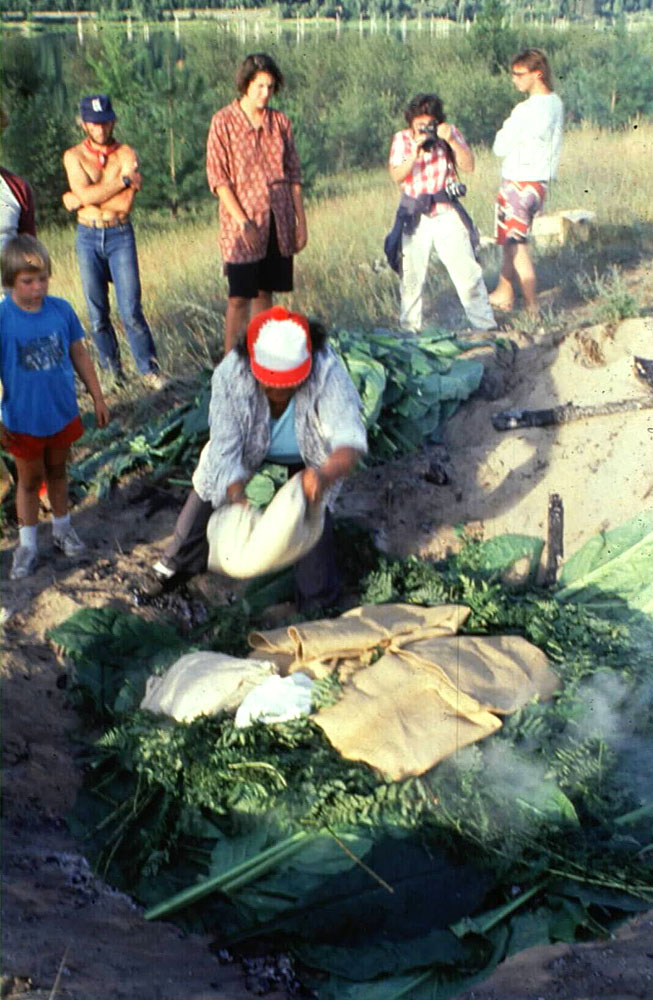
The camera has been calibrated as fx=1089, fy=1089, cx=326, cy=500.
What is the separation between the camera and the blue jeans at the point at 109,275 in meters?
6.70

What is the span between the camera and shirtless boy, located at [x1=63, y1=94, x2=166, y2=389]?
6570 mm

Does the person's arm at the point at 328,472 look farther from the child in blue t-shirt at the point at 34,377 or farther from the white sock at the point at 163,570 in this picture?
the child in blue t-shirt at the point at 34,377

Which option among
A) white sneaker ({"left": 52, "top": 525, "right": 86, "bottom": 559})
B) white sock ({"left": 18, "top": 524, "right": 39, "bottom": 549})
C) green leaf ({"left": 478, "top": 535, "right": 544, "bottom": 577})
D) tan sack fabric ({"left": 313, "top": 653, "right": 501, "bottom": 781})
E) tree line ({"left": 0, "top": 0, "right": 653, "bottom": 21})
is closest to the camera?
tan sack fabric ({"left": 313, "top": 653, "right": 501, "bottom": 781})

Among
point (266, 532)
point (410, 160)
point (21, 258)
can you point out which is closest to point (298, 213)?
point (410, 160)

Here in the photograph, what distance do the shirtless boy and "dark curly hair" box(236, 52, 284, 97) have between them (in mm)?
811

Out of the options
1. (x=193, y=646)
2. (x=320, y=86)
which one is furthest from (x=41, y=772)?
(x=320, y=86)

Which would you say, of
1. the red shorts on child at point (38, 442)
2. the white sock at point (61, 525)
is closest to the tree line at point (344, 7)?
the red shorts on child at point (38, 442)

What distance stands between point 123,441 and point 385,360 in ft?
5.32

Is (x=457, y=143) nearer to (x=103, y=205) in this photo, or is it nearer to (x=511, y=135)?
(x=511, y=135)

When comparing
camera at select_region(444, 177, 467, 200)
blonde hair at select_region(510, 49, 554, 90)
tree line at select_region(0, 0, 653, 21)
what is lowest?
camera at select_region(444, 177, 467, 200)

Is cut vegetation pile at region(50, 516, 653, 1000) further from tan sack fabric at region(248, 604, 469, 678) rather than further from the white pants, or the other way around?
the white pants

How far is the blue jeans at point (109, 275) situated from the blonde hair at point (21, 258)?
6.10 ft

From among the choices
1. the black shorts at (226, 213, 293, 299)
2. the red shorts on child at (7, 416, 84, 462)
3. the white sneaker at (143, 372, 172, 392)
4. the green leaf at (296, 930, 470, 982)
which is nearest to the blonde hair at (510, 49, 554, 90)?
the black shorts at (226, 213, 293, 299)

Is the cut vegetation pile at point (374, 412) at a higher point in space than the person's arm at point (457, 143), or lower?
lower
